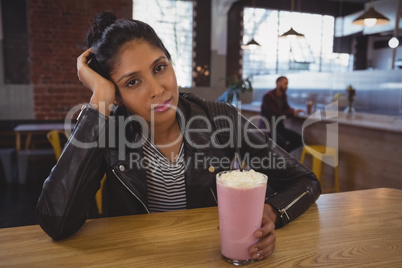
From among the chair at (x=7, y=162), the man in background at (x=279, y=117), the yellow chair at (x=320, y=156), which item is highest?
the man in background at (x=279, y=117)

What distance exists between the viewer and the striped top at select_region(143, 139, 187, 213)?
4.21ft

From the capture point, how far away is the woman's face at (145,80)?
3.78 feet

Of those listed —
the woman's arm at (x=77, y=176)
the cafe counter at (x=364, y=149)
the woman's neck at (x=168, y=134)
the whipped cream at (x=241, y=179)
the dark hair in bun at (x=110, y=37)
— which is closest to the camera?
the whipped cream at (x=241, y=179)

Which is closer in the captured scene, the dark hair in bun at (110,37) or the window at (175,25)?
the dark hair in bun at (110,37)

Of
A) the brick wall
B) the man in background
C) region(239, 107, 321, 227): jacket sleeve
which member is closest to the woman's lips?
region(239, 107, 321, 227): jacket sleeve

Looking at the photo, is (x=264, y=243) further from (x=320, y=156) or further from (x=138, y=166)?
(x=320, y=156)

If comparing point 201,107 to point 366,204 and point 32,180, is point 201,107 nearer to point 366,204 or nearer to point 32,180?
point 366,204

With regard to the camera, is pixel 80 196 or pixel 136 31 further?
pixel 136 31

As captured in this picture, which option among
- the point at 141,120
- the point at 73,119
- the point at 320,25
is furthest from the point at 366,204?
the point at 320,25

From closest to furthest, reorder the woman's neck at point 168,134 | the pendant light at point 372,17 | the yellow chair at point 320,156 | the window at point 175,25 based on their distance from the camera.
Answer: the woman's neck at point 168,134, the yellow chair at point 320,156, the pendant light at point 372,17, the window at point 175,25

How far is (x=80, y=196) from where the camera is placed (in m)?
0.98

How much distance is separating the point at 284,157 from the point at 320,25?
926 cm

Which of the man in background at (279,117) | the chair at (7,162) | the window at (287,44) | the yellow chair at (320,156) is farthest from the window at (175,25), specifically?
the yellow chair at (320,156)

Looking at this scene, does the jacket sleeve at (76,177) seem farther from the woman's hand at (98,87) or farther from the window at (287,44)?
the window at (287,44)
